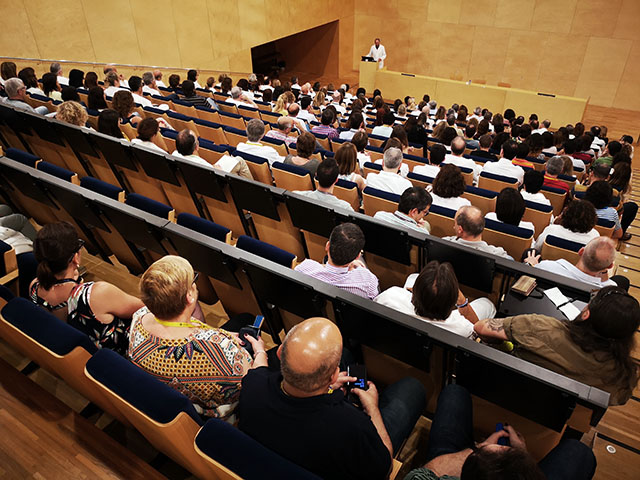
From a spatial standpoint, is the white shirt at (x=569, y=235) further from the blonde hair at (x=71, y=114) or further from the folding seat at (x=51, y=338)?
the blonde hair at (x=71, y=114)

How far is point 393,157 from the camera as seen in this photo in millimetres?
3826

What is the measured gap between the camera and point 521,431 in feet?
5.67

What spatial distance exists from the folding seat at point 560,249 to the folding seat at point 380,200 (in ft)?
3.66

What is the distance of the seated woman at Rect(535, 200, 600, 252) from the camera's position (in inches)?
114

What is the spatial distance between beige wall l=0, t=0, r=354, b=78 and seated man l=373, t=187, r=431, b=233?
7.70 meters

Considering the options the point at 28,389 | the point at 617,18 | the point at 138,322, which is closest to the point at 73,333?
the point at 138,322

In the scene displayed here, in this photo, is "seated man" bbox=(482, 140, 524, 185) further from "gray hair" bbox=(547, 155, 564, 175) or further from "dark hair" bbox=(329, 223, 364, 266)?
"dark hair" bbox=(329, 223, 364, 266)

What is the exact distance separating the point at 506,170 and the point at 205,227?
3694mm

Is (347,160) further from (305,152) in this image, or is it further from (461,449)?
(461,449)

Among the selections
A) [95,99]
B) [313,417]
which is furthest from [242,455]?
[95,99]

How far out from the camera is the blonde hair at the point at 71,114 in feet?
12.9

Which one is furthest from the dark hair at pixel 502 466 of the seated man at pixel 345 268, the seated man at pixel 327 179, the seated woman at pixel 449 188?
the seated woman at pixel 449 188

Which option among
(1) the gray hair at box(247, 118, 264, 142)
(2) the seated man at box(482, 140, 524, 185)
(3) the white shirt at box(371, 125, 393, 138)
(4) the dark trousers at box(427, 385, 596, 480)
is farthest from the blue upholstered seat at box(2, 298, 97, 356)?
(3) the white shirt at box(371, 125, 393, 138)

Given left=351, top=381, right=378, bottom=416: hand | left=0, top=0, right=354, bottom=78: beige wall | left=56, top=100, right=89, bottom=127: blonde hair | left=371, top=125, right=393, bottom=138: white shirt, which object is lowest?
left=351, top=381, right=378, bottom=416: hand
